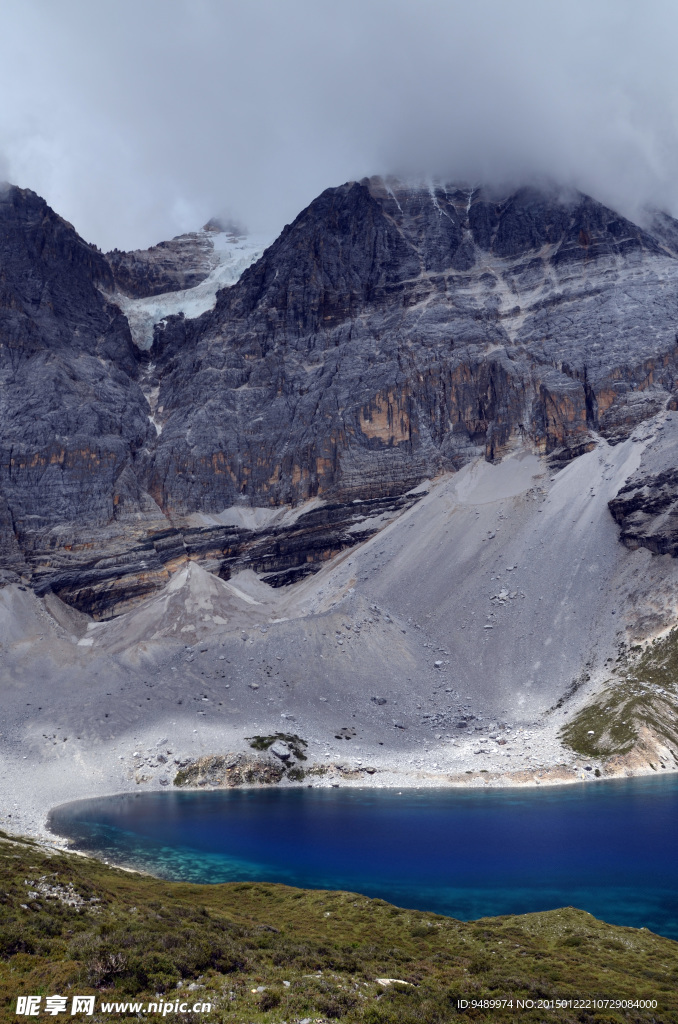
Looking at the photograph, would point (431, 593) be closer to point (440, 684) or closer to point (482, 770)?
point (440, 684)

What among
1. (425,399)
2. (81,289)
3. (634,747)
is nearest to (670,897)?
(634,747)

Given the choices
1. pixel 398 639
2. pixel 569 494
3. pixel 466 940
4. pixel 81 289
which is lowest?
pixel 398 639

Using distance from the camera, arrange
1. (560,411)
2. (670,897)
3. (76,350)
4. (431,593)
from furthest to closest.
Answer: (76,350) → (560,411) → (431,593) → (670,897)

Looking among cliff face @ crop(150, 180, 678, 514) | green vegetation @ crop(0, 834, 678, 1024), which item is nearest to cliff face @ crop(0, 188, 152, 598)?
cliff face @ crop(150, 180, 678, 514)

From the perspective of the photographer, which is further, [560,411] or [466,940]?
[560,411]

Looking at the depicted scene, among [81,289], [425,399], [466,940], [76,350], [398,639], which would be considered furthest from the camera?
[81,289]

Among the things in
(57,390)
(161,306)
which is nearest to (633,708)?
(57,390)

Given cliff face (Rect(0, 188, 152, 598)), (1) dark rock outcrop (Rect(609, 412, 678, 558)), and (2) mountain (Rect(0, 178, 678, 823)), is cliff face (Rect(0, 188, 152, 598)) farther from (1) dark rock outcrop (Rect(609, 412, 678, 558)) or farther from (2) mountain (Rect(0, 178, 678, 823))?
(1) dark rock outcrop (Rect(609, 412, 678, 558))

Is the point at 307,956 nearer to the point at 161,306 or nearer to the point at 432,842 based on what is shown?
the point at 432,842
